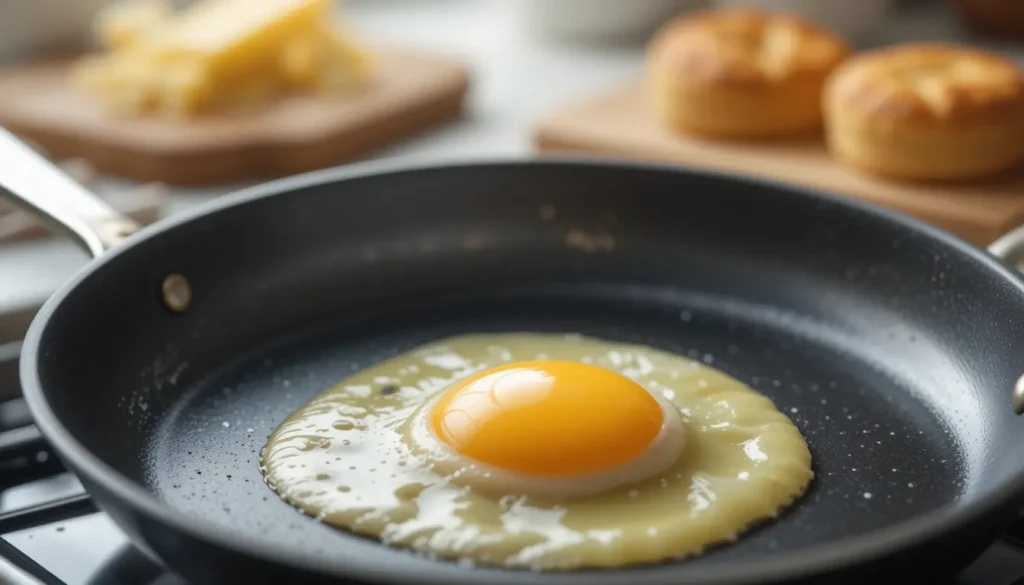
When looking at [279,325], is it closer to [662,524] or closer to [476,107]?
[662,524]

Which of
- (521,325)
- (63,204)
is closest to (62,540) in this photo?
(63,204)

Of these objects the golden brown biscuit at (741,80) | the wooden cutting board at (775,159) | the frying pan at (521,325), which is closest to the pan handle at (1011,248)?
the frying pan at (521,325)

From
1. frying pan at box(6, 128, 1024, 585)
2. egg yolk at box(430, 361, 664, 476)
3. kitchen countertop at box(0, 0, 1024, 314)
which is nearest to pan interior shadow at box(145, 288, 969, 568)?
frying pan at box(6, 128, 1024, 585)

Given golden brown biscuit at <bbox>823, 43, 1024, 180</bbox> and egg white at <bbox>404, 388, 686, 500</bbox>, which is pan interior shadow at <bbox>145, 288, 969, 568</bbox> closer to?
egg white at <bbox>404, 388, 686, 500</bbox>

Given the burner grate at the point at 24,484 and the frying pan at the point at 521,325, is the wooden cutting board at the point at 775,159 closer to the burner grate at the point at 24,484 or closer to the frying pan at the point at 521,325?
the frying pan at the point at 521,325

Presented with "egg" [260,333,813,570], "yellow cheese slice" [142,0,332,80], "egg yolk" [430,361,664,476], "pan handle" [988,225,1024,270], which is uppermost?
"yellow cheese slice" [142,0,332,80]

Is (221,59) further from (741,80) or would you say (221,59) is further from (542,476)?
(542,476)
